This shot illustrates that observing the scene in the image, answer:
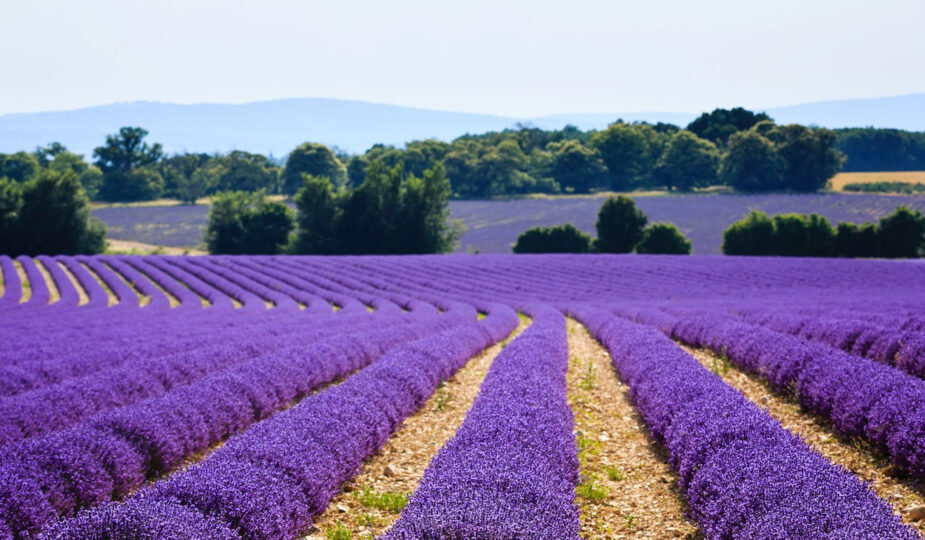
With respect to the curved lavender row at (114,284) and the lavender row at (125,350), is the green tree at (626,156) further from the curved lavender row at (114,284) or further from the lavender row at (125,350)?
the lavender row at (125,350)

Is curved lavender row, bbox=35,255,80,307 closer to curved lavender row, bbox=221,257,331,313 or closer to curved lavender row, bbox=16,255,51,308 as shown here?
curved lavender row, bbox=16,255,51,308

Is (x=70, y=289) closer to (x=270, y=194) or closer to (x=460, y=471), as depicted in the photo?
(x=460, y=471)

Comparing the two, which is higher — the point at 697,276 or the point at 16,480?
the point at 16,480

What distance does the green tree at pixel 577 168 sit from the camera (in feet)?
290

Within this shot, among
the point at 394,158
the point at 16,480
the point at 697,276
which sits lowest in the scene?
the point at 697,276

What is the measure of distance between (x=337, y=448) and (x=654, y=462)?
9.69 ft

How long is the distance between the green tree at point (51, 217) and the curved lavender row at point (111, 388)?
42268 millimetres

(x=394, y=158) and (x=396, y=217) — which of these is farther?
(x=394, y=158)

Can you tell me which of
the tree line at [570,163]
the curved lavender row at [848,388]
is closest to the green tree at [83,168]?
the tree line at [570,163]

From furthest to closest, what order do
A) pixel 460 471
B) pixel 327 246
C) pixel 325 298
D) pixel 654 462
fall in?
1. pixel 327 246
2. pixel 325 298
3. pixel 654 462
4. pixel 460 471

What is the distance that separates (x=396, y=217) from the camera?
5353 cm

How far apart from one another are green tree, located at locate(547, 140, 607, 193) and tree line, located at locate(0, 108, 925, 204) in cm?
14

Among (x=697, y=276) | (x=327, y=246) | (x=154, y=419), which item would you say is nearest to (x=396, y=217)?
(x=327, y=246)

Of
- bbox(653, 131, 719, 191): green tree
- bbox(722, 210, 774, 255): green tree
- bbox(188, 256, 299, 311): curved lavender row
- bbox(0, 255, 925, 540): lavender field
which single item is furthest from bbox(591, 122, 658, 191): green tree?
bbox(0, 255, 925, 540): lavender field
